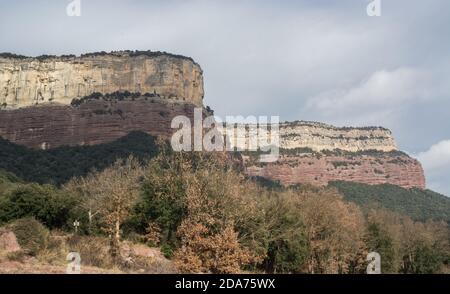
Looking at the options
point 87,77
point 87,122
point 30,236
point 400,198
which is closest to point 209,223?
point 30,236

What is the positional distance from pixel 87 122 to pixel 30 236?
265ft

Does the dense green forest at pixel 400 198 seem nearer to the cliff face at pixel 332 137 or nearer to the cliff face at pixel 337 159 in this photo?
the cliff face at pixel 337 159

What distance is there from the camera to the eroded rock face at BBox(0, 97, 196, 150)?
9675cm

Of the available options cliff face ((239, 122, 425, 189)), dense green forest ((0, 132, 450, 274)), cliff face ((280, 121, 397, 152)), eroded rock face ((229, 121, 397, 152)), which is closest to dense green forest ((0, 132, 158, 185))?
dense green forest ((0, 132, 450, 274))

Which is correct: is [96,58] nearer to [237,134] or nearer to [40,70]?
[40,70]

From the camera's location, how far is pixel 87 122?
99812mm

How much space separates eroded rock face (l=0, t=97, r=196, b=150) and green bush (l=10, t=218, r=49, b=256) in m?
71.6

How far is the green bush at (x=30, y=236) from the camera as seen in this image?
20.8 meters

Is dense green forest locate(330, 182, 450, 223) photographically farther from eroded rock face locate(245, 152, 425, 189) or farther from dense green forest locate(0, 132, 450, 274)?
dense green forest locate(0, 132, 450, 274)

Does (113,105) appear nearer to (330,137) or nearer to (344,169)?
(344,169)

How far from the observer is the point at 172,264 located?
85.1ft

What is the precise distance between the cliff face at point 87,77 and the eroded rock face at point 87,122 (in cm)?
425

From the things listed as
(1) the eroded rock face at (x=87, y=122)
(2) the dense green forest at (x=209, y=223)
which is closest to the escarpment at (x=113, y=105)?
(1) the eroded rock face at (x=87, y=122)
